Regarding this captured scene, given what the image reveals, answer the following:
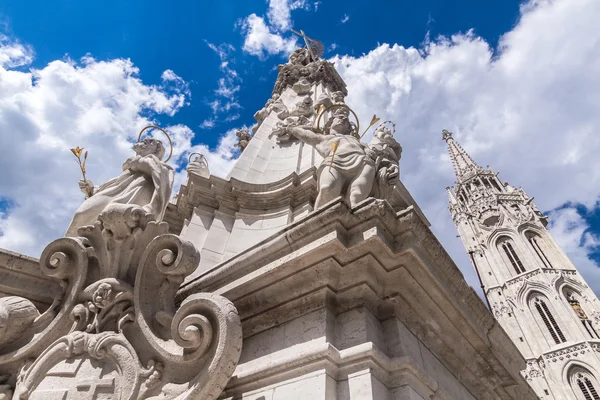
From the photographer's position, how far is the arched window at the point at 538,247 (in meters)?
54.2

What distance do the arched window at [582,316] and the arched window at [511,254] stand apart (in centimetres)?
609

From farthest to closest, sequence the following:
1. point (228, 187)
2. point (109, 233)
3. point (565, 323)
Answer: point (565, 323), point (228, 187), point (109, 233)

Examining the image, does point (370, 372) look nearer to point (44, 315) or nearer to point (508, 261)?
point (44, 315)

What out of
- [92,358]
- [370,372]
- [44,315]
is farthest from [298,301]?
[44,315]

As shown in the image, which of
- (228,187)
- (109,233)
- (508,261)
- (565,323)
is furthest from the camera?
(508,261)

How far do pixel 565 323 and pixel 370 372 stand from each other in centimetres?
5417

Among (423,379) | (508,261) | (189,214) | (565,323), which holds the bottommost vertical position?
(423,379)

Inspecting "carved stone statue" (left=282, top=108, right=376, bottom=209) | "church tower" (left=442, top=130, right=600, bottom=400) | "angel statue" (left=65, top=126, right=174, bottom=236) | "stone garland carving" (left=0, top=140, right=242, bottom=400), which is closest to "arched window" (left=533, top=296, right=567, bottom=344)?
"church tower" (left=442, top=130, right=600, bottom=400)

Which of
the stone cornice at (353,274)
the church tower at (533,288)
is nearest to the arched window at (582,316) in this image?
the church tower at (533,288)

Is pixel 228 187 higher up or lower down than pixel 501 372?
higher up

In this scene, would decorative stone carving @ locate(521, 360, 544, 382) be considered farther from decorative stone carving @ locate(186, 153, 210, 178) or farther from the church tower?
decorative stone carving @ locate(186, 153, 210, 178)

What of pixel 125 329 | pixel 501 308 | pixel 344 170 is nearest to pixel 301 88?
pixel 344 170

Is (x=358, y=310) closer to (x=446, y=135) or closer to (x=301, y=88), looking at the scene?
(x=301, y=88)

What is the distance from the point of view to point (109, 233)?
4324 millimetres
